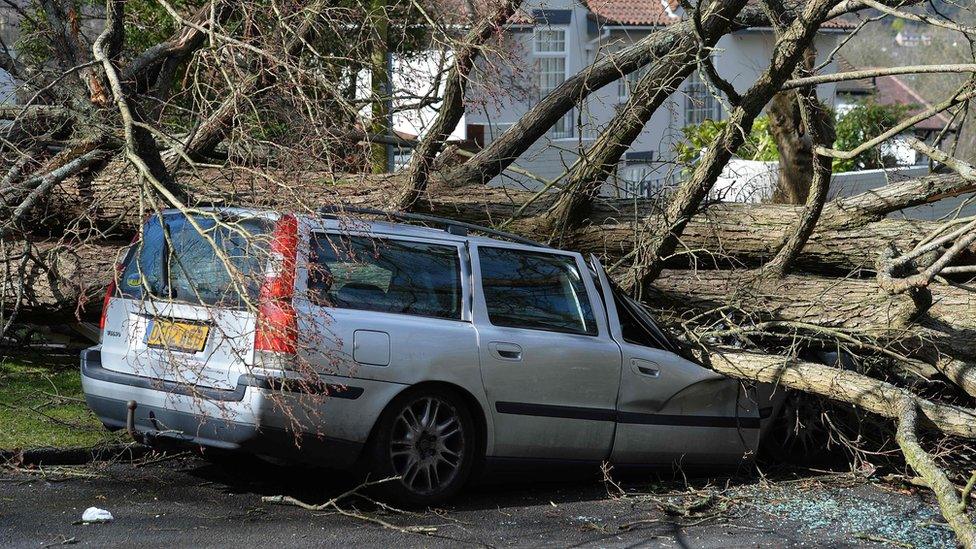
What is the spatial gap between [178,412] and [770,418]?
4.15 meters

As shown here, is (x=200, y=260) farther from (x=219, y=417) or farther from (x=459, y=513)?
(x=459, y=513)

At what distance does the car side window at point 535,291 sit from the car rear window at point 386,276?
10.2 inches

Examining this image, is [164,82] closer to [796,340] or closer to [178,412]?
[178,412]

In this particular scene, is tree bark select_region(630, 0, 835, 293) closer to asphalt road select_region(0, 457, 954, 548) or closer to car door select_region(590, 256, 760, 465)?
car door select_region(590, 256, 760, 465)

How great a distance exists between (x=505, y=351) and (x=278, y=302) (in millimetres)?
1559

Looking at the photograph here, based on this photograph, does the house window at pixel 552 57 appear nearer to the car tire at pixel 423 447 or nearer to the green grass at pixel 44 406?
the green grass at pixel 44 406

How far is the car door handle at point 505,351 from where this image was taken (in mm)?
6641

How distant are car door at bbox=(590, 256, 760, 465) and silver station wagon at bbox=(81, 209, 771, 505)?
1 cm

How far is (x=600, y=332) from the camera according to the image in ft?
23.7

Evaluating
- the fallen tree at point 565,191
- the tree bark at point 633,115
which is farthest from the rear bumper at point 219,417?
the tree bark at point 633,115

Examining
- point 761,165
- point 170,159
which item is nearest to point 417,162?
point 170,159

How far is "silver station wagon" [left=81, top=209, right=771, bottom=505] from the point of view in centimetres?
586

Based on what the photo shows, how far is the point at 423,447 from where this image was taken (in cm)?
645

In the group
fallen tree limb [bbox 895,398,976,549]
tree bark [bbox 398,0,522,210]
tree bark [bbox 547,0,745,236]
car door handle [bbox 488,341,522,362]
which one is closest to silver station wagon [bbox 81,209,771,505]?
car door handle [bbox 488,341,522,362]
